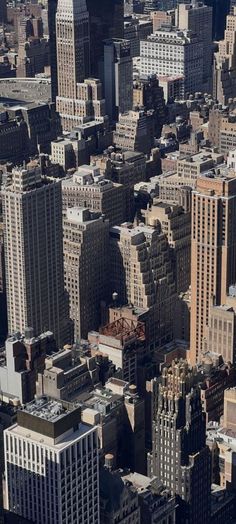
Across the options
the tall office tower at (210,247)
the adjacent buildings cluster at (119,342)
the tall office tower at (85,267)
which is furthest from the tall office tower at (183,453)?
the tall office tower at (85,267)

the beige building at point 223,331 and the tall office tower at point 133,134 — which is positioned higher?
the tall office tower at point 133,134

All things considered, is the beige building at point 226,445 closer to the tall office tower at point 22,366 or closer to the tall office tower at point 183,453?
the tall office tower at point 183,453

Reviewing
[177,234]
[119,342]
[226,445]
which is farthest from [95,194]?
[226,445]

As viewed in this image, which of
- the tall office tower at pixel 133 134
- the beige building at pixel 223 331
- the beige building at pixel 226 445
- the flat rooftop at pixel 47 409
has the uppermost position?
the flat rooftop at pixel 47 409

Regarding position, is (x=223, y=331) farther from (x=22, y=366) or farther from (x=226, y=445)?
(x=22, y=366)

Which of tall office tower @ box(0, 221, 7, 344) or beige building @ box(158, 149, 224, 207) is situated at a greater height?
beige building @ box(158, 149, 224, 207)

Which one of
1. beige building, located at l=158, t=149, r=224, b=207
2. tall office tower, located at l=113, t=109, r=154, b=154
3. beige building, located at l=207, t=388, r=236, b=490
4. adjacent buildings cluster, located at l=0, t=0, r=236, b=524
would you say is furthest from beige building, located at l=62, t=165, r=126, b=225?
beige building, located at l=207, t=388, r=236, b=490

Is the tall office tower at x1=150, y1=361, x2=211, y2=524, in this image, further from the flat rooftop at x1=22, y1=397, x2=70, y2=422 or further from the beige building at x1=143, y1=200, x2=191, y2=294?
the beige building at x1=143, y1=200, x2=191, y2=294
